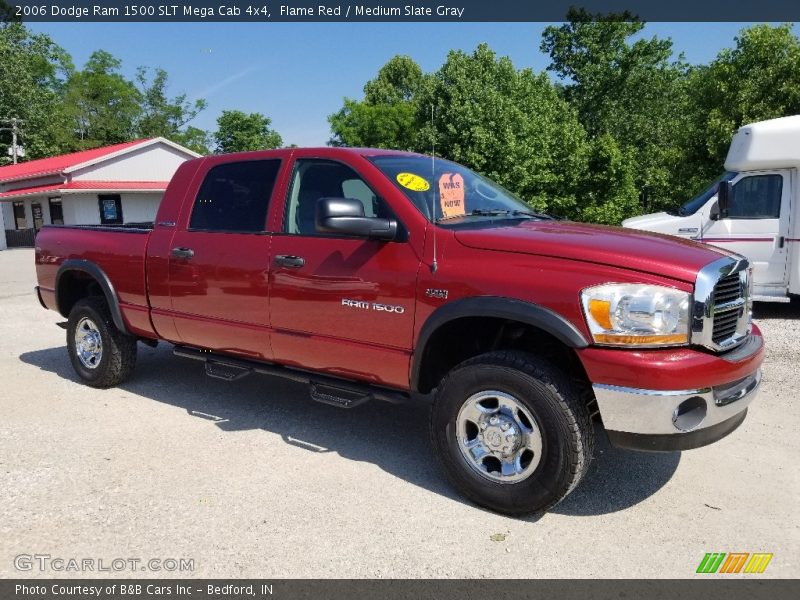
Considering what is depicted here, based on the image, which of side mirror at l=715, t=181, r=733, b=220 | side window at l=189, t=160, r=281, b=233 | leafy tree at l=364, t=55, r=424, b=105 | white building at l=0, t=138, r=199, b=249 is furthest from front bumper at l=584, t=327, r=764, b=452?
leafy tree at l=364, t=55, r=424, b=105

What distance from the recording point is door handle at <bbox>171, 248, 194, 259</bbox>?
4727 millimetres

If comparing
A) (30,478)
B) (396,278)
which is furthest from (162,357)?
(396,278)

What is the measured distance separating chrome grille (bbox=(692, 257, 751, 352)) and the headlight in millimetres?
75

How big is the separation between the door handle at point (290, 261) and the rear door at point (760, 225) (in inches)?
271

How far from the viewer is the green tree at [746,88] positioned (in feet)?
66.7

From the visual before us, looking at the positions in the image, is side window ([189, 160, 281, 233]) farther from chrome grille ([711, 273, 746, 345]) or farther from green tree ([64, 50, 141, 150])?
green tree ([64, 50, 141, 150])

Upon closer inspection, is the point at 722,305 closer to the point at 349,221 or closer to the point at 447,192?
the point at 447,192

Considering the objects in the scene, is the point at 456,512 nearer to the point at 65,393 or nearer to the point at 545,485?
the point at 545,485

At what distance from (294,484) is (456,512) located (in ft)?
3.26

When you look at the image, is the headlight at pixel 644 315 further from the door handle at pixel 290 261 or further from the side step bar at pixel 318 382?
the door handle at pixel 290 261

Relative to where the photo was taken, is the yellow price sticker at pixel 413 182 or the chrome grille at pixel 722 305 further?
the yellow price sticker at pixel 413 182

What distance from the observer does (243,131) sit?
64.9 m

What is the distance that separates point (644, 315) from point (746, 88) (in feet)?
70.9

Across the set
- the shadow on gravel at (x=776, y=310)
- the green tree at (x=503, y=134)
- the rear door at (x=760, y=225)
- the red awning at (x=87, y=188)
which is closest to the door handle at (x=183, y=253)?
the rear door at (x=760, y=225)
